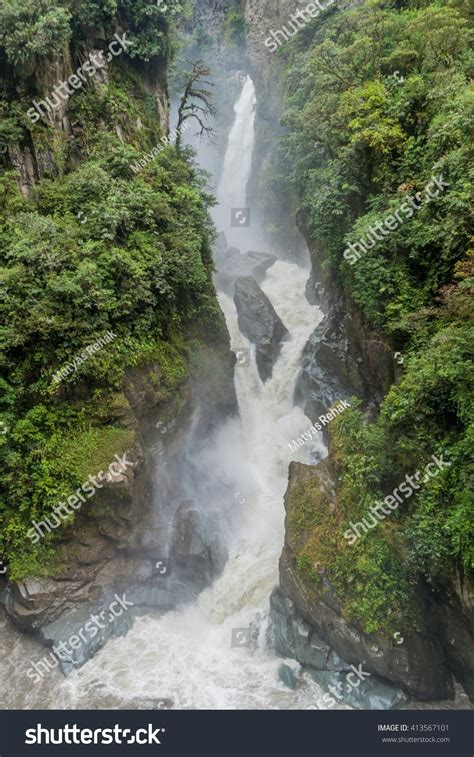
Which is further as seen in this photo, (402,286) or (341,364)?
(341,364)

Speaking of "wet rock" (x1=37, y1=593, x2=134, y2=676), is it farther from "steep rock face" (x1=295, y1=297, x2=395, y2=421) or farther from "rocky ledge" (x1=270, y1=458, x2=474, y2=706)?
"steep rock face" (x1=295, y1=297, x2=395, y2=421)

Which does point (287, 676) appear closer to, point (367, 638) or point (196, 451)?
point (367, 638)

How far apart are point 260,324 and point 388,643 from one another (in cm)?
1352

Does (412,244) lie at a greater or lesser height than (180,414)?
greater

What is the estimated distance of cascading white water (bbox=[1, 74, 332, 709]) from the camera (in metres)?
9.90

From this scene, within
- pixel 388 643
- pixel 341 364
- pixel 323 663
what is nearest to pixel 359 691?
pixel 323 663

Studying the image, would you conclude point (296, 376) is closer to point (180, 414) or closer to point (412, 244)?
point (180, 414)

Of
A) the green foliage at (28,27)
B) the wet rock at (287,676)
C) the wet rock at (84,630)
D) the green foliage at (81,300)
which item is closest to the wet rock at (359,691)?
the wet rock at (287,676)

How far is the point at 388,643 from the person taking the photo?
8.98 m

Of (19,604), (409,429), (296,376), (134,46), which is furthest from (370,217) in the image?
(19,604)

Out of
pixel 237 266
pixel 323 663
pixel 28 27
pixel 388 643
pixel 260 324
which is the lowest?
pixel 323 663

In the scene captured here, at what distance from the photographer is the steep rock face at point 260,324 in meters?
19.3

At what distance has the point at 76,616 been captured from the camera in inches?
439

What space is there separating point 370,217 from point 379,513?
6.98 metres
